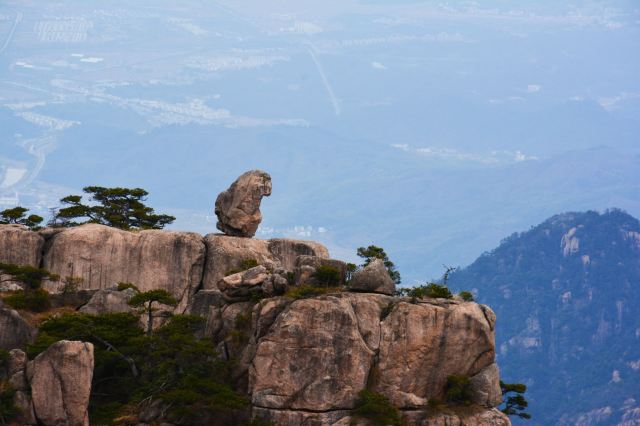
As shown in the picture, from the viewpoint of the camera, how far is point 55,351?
67.6 metres

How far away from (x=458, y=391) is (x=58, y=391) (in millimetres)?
16729

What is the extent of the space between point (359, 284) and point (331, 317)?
142 inches

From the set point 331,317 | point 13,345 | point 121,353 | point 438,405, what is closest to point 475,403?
point 438,405

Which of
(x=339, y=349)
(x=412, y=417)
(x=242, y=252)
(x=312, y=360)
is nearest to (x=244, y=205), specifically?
(x=242, y=252)

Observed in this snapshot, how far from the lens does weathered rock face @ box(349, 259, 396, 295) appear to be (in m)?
71.9

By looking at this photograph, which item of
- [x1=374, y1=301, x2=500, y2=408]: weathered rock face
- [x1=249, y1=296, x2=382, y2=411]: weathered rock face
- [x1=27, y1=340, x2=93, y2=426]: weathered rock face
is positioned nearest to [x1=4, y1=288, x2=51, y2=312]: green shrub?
[x1=27, y1=340, x2=93, y2=426]: weathered rock face

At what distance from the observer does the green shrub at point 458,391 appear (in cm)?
A: 6894

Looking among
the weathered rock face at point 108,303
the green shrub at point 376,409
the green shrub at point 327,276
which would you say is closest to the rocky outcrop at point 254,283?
the green shrub at point 327,276

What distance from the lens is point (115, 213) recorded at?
3701 inches

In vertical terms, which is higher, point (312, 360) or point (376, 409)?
point (312, 360)

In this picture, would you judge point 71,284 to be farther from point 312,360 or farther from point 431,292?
point 431,292

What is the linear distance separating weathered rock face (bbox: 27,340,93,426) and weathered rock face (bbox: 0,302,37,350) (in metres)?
5.47

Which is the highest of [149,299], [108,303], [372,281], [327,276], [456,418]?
[327,276]

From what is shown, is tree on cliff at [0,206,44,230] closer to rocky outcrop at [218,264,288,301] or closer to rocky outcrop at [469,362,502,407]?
rocky outcrop at [218,264,288,301]
